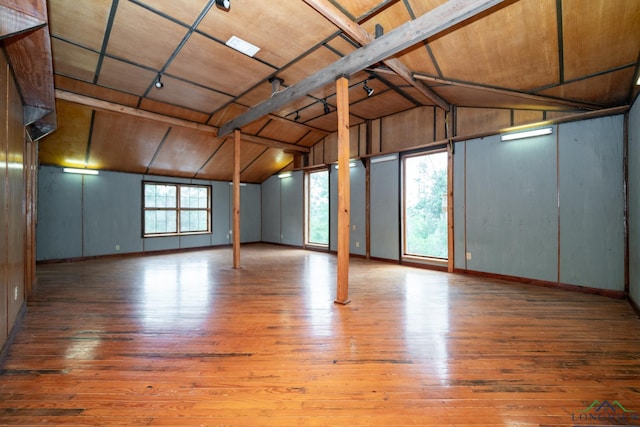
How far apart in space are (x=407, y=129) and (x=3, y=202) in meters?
6.54

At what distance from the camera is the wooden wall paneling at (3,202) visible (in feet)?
7.79

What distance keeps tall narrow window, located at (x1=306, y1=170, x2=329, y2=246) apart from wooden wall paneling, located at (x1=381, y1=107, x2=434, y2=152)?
238 cm

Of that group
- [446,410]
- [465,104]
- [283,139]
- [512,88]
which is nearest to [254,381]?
[446,410]

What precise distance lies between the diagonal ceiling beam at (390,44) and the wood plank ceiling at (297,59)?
194 millimetres

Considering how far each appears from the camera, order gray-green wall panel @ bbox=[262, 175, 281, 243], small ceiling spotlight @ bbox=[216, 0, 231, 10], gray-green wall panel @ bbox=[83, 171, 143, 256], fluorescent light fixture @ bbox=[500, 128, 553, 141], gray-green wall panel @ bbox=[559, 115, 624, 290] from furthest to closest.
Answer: gray-green wall panel @ bbox=[262, 175, 281, 243], gray-green wall panel @ bbox=[83, 171, 143, 256], fluorescent light fixture @ bbox=[500, 128, 553, 141], gray-green wall panel @ bbox=[559, 115, 624, 290], small ceiling spotlight @ bbox=[216, 0, 231, 10]

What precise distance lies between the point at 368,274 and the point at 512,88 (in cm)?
385

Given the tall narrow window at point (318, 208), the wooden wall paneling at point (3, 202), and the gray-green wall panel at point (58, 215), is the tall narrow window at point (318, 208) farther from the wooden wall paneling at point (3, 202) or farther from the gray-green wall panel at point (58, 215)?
the wooden wall paneling at point (3, 202)

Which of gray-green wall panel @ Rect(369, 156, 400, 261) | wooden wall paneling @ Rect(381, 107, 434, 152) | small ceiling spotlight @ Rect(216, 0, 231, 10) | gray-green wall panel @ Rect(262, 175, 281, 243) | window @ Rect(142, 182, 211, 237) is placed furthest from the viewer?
gray-green wall panel @ Rect(262, 175, 281, 243)

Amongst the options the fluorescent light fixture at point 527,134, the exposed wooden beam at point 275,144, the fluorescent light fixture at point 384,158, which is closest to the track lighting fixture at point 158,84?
the exposed wooden beam at point 275,144

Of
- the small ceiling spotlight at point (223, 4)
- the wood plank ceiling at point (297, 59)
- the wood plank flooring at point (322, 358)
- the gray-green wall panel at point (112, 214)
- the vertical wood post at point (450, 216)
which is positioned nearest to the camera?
the wood plank flooring at point (322, 358)

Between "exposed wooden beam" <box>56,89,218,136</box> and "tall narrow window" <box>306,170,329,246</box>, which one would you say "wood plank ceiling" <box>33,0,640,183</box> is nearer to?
"exposed wooden beam" <box>56,89,218,136</box>

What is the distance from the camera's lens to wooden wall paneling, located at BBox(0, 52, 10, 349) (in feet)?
7.79

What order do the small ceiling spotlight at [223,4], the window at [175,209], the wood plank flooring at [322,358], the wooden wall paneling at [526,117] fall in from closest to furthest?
the wood plank flooring at [322,358] < the small ceiling spotlight at [223,4] < the wooden wall paneling at [526,117] < the window at [175,209]

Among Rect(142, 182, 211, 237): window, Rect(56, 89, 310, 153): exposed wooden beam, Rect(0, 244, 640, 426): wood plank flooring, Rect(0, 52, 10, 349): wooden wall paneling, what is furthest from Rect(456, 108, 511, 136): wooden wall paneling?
Rect(142, 182, 211, 237): window
